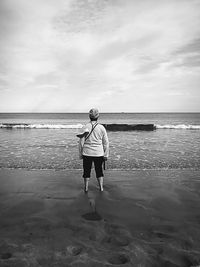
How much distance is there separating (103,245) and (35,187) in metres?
3.38

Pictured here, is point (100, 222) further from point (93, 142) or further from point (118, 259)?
point (93, 142)

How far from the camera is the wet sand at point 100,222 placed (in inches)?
113

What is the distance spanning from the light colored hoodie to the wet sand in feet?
3.60

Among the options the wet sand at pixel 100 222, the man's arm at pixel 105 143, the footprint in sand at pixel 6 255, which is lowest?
the wet sand at pixel 100 222

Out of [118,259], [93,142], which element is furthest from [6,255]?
[93,142]

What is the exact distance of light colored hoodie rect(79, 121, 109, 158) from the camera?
540 cm

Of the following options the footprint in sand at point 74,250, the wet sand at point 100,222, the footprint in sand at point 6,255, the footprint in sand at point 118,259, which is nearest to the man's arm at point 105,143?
the wet sand at point 100,222

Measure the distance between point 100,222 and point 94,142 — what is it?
2.07 meters

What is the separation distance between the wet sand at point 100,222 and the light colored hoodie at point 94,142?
1.10 meters

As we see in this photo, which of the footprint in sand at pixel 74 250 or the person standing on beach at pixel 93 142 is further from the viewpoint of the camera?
the person standing on beach at pixel 93 142

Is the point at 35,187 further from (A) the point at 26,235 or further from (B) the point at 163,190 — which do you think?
(B) the point at 163,190

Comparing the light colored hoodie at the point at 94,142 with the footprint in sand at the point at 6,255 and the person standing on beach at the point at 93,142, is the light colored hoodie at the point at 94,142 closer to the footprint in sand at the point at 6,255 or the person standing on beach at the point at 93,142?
the person standing on beach at the point at 93,142

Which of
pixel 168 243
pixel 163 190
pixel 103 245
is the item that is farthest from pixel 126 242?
pixel 163 190

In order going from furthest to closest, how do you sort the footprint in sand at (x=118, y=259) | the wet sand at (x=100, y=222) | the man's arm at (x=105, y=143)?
the man's arm at (x=105, y=143) → the wet sand at (x=100, y=222) → the footprint in sand at (x=118, y=259)
